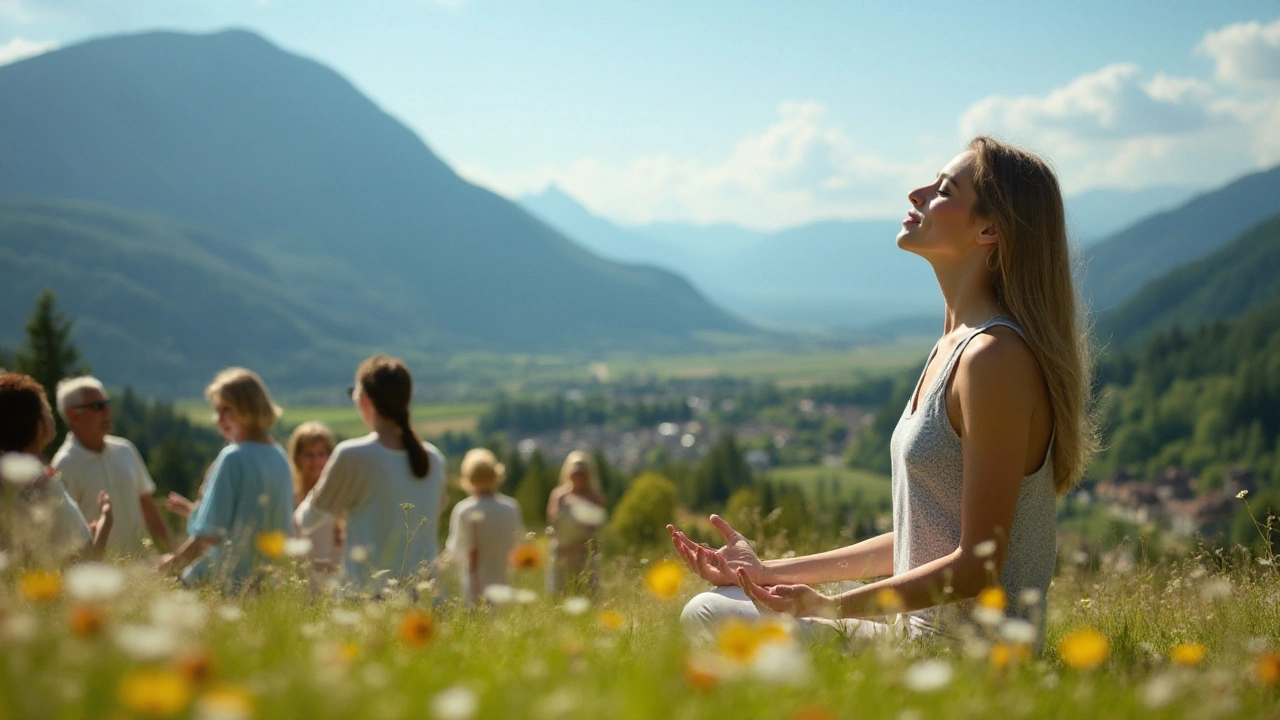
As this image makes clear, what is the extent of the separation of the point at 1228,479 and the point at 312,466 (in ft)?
309

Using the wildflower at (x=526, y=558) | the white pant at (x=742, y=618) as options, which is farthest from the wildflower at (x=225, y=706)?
the white pant at (x=742, y=618)

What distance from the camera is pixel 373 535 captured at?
6.20m

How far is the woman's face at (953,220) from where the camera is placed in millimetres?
3541

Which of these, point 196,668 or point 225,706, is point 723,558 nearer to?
point 196,668

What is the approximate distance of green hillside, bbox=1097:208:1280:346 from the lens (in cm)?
15288

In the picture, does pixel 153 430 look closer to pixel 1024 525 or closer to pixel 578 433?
pixel 1024 525

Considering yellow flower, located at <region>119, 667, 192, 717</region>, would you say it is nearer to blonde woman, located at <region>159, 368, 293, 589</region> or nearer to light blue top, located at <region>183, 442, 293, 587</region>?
blonde woman, located at <region>159, 368, 293, 589</region>

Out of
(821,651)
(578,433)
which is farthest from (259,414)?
(578,433)

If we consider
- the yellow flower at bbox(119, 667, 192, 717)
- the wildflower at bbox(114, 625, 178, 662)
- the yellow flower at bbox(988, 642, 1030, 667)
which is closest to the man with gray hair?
the wildflower at bbox(114, 625, 178, 662)

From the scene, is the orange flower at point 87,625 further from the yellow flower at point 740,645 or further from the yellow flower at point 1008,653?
the yellow flower at point 1008,653

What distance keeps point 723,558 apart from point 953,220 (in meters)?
1.46

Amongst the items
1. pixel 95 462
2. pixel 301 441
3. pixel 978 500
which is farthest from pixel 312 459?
pixel 978 500

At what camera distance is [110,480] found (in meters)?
6.76

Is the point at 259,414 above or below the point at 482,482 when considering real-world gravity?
above
